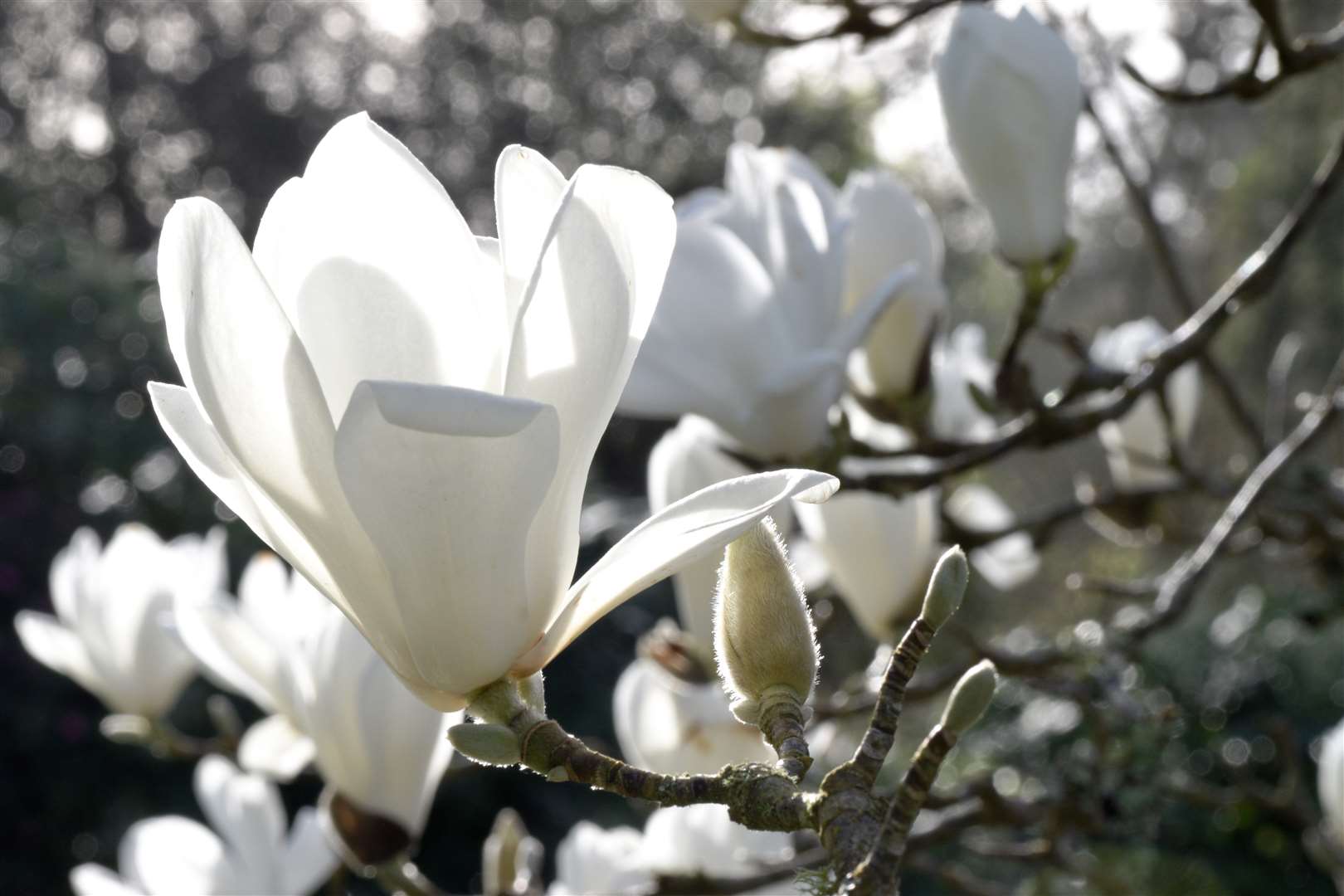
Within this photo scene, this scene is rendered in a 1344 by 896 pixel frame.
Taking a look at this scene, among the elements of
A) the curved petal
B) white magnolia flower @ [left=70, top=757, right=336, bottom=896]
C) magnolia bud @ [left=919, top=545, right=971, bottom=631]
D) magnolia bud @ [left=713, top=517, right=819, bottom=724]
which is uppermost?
the curved petal

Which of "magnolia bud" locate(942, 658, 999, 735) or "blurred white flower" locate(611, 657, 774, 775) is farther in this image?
"blurred white flower" locate(611, 657, 774, 775)

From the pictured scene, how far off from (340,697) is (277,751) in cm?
20

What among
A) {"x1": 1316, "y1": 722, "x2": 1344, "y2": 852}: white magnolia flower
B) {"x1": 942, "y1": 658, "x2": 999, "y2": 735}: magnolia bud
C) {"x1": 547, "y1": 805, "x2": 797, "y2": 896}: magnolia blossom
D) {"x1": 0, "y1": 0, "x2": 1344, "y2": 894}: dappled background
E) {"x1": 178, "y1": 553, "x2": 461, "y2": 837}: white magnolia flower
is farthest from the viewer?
{"x1": 0, "y1": 0, "x2": 1344, "y2": 894}: dappled background

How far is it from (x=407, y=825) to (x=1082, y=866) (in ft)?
1.62

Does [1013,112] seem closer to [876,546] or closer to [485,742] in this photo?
[876,546]

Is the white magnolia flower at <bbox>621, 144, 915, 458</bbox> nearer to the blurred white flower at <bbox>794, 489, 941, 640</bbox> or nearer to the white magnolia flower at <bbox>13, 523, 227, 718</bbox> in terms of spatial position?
the blurred white flower at <bbox>794, 489, 941, 640</bbox>

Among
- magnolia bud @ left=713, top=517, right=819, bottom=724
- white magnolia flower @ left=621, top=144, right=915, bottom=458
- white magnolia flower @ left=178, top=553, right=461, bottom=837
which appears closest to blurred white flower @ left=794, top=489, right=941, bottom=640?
white magnolia flower @ left=621, top=144, right=915, bottom=458

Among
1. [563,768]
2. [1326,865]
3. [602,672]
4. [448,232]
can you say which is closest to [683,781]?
[563,768]

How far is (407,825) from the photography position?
2.58 feet

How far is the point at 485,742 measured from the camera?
0.41m

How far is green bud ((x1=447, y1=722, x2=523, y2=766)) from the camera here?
1.34ft

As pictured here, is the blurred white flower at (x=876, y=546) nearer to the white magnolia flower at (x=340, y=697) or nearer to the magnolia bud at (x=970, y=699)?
the white magnolia flower at (x=340, y=697)

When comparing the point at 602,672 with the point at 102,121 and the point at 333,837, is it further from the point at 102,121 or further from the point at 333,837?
the point at 102,121

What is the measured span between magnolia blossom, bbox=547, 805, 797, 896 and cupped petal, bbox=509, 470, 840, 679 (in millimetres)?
456
